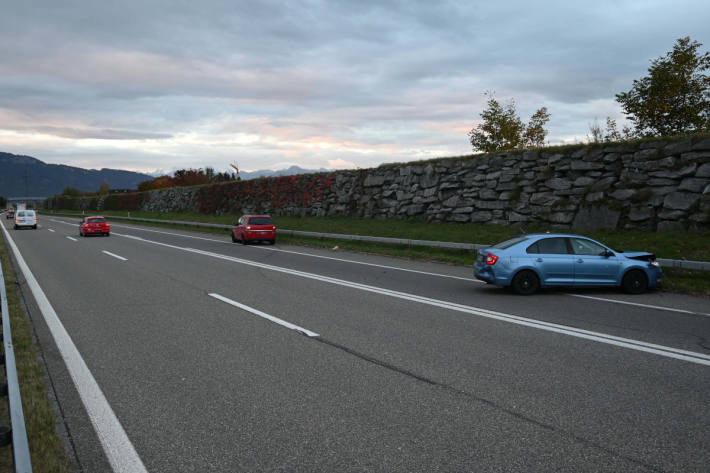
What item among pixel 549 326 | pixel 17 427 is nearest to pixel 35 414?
pixel 17 427

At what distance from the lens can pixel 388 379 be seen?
16.8 feet

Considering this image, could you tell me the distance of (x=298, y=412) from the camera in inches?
169

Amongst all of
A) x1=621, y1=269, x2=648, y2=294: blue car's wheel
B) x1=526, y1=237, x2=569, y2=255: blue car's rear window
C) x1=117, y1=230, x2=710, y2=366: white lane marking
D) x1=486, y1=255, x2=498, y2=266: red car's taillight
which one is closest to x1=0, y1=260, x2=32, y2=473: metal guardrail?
x1=117, y1=230, x2=710, y2=366: white lane marking

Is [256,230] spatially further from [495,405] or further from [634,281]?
[495,405]

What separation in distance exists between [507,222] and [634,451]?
59.0 ft

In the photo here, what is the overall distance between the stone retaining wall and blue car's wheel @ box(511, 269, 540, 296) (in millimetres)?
8180

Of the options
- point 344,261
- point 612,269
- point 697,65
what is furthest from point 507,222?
point 697,65

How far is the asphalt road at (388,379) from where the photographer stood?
11.8ft

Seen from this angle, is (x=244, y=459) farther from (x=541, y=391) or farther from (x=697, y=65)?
(x=697, y=65)

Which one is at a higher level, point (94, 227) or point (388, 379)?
point (94, 227)

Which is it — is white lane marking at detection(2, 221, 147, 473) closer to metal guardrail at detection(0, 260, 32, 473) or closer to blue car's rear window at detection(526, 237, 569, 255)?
metal guardrail at detection(0, 260, 32, 473)

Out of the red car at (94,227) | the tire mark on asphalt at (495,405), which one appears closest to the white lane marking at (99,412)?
the tire mark on asphalt at (495,405)

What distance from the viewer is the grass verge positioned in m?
3.45

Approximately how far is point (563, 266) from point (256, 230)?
16394 mm
